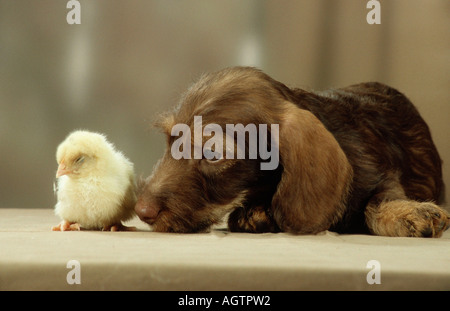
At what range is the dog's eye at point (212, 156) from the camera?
97.6 inches

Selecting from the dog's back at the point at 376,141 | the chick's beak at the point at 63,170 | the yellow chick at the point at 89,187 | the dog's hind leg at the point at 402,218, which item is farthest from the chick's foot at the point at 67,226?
the dog's hind leg at the point at 402,218

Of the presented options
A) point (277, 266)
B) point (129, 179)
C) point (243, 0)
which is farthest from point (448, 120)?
point (277, 266)

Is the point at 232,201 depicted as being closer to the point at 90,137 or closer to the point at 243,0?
the point at 90,137

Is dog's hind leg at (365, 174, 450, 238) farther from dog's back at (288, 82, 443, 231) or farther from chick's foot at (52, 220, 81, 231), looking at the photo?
chick's foot at (52, 220, 81, 231)

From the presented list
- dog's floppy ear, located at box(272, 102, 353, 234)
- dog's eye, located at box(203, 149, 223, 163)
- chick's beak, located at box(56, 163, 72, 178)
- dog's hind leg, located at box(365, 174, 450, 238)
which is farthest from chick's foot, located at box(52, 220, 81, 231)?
dog's hind leg, located at box(365, 174, 450, 238)

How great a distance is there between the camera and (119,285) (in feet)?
5.46

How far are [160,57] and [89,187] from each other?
1.73m

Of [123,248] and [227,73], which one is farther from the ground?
[227,73]

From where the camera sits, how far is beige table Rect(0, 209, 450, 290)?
1661 mm

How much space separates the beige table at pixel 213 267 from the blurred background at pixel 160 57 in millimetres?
2113

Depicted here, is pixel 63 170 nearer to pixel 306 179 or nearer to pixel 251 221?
pixel 251 221

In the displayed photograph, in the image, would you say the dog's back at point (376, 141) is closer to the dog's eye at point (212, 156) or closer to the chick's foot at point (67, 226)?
the dog's eye at point (212, 156)

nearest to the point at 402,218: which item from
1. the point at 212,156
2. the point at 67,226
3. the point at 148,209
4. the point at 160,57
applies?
the point at 212,156

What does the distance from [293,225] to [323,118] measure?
608mm
